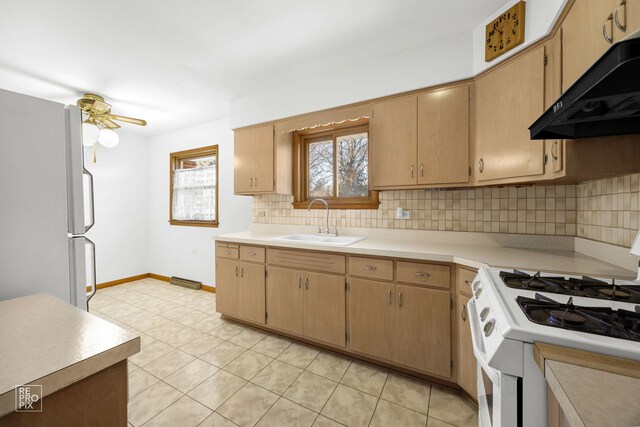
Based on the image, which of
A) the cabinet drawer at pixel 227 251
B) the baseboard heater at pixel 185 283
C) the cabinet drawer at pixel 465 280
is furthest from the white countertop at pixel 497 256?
the baseboard heater at pixel 185 283

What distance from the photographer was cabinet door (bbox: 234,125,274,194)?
9.37 feet

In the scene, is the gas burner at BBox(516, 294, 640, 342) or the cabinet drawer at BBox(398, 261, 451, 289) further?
the cabinet drawer at BBox(398, 261, 451, 289)

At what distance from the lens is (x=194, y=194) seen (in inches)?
165

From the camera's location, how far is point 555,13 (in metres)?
1.37

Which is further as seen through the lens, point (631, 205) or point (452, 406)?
point (452, 406)

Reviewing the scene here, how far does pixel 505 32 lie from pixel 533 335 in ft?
6.17

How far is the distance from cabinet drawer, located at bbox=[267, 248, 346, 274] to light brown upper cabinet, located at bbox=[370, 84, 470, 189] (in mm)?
765

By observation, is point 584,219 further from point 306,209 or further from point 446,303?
point 306,209

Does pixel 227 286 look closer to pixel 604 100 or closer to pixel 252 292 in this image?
pixel 252 292

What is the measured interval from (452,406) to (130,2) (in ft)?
10.7

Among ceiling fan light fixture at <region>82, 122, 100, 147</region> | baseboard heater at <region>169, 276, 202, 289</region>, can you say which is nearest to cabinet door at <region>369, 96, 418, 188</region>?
ceiling fan light fixture at <region>82, 122, 100, 147</region>

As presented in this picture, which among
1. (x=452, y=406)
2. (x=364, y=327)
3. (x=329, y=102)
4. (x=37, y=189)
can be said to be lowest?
(x=452, y=406)

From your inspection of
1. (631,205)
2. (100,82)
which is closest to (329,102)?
(631,205)

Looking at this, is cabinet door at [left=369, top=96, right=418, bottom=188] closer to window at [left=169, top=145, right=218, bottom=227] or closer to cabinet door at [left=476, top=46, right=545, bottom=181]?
cabinet door at [left=476, top=46, right=545, bottom=181]
